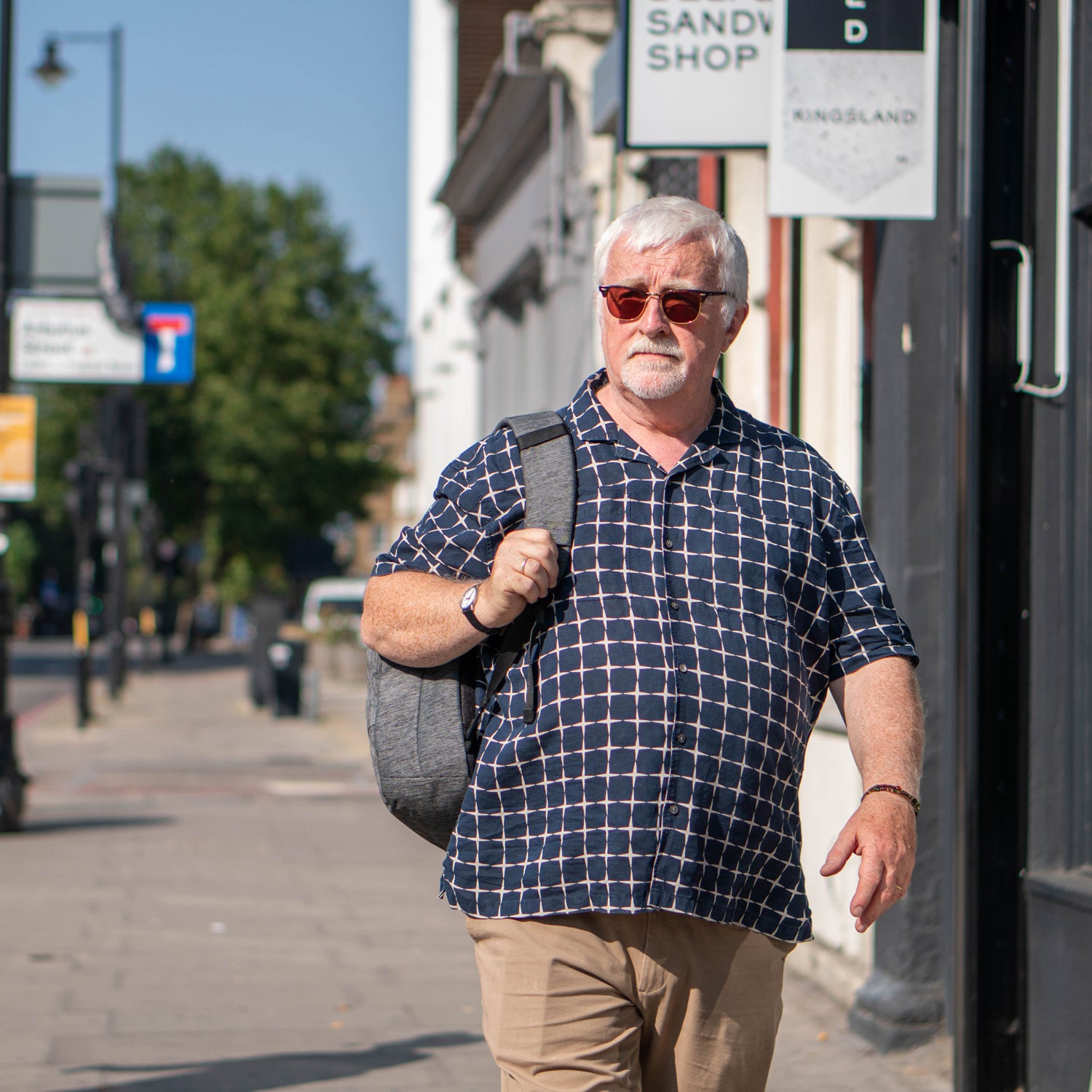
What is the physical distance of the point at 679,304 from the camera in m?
2.85

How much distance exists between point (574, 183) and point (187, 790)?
5.50 meters

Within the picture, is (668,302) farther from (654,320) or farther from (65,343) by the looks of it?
(65,343)

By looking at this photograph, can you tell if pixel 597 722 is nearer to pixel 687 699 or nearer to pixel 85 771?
pixel 687 699

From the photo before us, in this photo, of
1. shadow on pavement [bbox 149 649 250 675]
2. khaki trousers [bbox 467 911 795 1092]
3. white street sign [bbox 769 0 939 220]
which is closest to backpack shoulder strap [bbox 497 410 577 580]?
khaki trousers [bbox 467 911 795 1092]

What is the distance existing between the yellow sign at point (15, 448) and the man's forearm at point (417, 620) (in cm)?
986

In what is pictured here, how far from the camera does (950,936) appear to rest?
5309 millimetres

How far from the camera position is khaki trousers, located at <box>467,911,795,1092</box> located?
8.87 feet

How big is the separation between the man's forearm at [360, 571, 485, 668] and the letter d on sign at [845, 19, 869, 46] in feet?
9.25

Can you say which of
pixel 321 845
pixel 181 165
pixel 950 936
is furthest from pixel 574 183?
pixel 181 165

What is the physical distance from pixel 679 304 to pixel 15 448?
1034cm

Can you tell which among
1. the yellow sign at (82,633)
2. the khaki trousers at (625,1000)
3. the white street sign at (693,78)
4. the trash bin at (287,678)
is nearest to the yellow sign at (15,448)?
the white street sign at (693,78)

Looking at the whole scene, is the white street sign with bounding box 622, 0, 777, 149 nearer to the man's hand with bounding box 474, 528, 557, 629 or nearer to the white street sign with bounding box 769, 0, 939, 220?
the white street sign with bounding box 769, 0, 939, 220

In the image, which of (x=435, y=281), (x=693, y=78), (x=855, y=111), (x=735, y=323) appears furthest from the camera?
(x=435, y=281)

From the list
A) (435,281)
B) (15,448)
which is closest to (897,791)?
(15,448)
